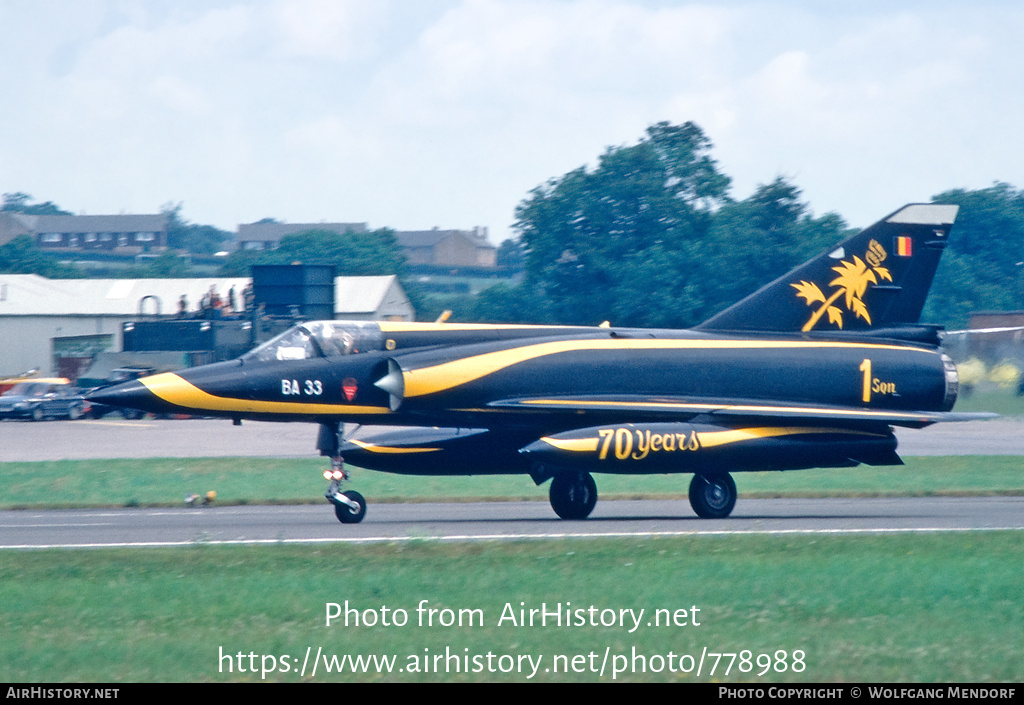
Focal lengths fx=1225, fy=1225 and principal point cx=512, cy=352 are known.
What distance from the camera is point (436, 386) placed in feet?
59.4

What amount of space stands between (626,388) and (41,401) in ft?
114

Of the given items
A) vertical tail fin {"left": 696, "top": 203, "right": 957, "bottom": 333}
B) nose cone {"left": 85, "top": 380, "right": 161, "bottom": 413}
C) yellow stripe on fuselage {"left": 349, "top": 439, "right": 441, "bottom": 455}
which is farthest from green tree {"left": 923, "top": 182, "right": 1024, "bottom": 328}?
nose cone {"left": 85, "top": 380, "right": 161, "bottom": 413}

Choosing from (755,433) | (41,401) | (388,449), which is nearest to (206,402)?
(388,449)

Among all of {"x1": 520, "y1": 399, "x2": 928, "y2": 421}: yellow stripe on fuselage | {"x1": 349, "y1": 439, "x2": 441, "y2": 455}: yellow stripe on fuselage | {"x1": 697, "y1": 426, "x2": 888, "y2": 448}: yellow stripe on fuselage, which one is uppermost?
{"x1": 520, "y1": 399, "x2": 928, "y2": 421}: yellow stripe on fuselage

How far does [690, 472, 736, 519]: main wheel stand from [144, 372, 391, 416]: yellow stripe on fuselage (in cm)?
550

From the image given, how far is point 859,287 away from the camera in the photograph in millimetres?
20609

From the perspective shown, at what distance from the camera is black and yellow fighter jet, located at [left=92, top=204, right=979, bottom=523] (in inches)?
700

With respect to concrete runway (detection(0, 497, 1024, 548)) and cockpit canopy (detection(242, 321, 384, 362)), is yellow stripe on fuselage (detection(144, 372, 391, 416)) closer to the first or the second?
cockpit canopy (detection(242, 321, 384, 362))

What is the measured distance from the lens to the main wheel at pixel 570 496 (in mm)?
18469

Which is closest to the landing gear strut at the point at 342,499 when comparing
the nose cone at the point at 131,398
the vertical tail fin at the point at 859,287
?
the nose cone at the point at 131,398

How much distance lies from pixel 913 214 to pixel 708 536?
8.70 meters

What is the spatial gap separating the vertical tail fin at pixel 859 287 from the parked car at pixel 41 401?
3359 centimetres

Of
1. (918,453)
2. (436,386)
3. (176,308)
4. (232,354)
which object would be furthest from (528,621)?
(176,308)

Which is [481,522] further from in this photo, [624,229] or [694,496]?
[624,229]
